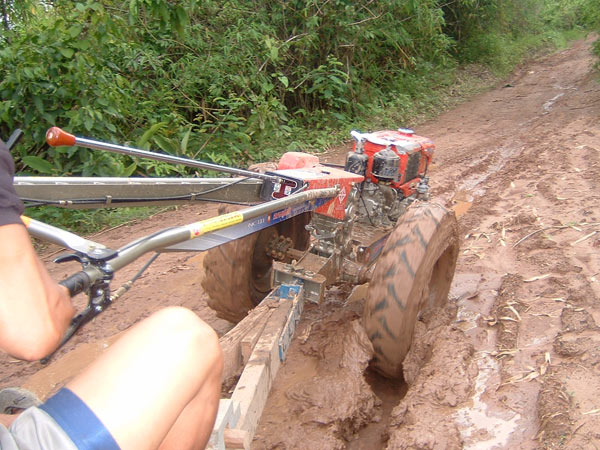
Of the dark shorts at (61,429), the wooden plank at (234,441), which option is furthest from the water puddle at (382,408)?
the dark shorts at (61,429)

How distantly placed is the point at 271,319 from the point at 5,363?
2172 mm

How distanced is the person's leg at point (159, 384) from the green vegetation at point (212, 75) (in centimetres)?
525

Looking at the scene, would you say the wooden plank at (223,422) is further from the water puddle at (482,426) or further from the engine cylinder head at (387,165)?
the engine cylinder head at (387,165)

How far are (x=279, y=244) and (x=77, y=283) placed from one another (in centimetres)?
258

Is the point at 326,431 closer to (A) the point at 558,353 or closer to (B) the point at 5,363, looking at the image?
(A) the point at 558,353

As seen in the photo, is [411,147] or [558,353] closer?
[558,353]

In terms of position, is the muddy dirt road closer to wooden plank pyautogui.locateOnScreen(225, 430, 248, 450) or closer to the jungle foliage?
wooden plank pyautogui.locateOnScreen(225, 430, 248, 450)

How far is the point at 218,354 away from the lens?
1.75 m

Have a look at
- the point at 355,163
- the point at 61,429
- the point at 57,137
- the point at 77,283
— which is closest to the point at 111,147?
the point at 57,137

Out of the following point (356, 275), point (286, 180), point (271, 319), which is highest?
point (286, 180)

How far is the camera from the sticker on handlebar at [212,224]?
207cm

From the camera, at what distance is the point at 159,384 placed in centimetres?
154

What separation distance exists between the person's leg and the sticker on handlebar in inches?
15.9

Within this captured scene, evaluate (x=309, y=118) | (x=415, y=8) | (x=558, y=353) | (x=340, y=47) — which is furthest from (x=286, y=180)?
(x=415, y=8)
